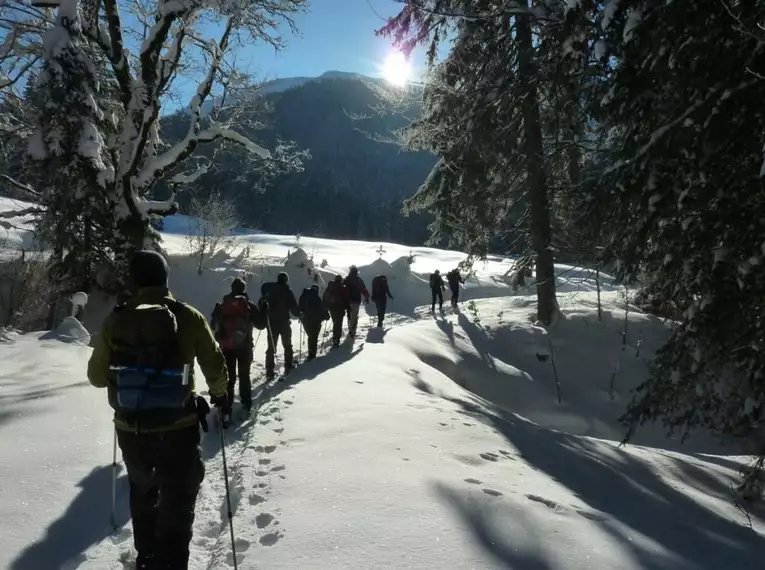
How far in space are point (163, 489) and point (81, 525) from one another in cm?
159

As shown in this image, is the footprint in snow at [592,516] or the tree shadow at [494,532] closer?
the tree shadow at [494,532]

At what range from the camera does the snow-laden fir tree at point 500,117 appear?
7363 mm

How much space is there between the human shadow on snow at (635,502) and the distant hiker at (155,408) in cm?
203

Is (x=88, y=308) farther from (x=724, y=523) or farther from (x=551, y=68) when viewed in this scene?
(x=724, y=523)

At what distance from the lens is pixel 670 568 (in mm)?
3670

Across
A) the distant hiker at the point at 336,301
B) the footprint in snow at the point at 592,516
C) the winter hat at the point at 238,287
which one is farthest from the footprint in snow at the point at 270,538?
the distant hiker at the point at 336,301

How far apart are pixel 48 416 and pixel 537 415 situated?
9.47m

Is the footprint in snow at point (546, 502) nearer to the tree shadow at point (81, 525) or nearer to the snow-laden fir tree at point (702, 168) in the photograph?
the snow-laden fir tree at point (702, 168)

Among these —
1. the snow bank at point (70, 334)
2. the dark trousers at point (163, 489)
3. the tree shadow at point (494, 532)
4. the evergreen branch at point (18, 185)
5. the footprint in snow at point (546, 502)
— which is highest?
the evergreen branch at point (18, 185)

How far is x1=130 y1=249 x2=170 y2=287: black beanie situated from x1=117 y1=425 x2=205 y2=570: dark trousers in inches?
34.2

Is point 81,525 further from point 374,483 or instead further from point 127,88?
point 127,88

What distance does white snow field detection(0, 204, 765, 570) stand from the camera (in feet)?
11.8

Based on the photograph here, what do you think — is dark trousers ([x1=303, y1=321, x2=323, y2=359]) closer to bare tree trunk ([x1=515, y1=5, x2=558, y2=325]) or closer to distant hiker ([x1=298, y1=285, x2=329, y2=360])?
distant hiker ([x1=298, y1=285, x2=329, y2=360])

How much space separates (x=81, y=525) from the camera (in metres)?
4.01
